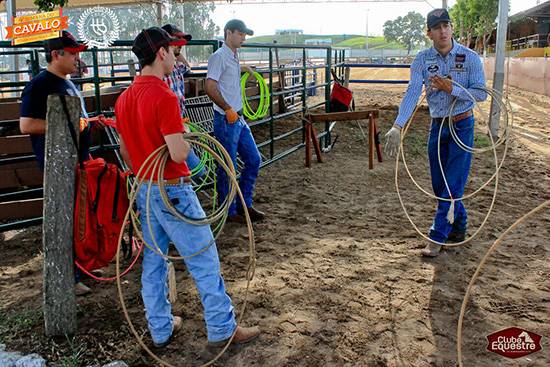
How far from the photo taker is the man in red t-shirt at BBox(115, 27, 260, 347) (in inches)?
93.9

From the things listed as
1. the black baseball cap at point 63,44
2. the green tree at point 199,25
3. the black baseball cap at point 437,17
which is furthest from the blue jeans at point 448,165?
the green tree at point 199,25

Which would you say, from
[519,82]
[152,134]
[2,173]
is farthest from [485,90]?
[519,82]

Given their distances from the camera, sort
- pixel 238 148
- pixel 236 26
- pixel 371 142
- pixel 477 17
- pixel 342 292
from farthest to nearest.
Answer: pixel 477 17 < pixel 371 142 < pixel 238 148 < pixel 236 26 < pixel 342 292

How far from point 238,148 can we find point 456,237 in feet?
7.24

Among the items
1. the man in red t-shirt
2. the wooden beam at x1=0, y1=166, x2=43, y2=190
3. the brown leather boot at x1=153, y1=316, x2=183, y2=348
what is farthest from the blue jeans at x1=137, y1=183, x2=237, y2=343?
the wooden beam at x1=0, y1=166, x2=43, y2=190

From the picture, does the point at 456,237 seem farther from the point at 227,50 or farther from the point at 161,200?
the point at 161,200

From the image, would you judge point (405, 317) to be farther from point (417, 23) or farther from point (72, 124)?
point (417, 23)

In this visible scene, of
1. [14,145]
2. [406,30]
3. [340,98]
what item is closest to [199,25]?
[406,30]

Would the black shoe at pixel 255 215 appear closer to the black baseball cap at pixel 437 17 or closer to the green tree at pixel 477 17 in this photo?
the black baseball cap at pixel 437 17

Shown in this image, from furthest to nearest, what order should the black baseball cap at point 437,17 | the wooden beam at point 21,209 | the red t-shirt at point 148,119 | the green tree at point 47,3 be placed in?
1. the green tree at point 47,3
2. the wooden beam at point 21,209
3. the black baseball cap at point 437,17
4. the red t-shirt at point 148,119

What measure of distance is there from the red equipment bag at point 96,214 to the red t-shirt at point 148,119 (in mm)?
346

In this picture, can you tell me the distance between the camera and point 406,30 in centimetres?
11656

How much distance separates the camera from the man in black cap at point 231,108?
4633mm

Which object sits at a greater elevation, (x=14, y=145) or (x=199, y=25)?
(x=199, y=25)
